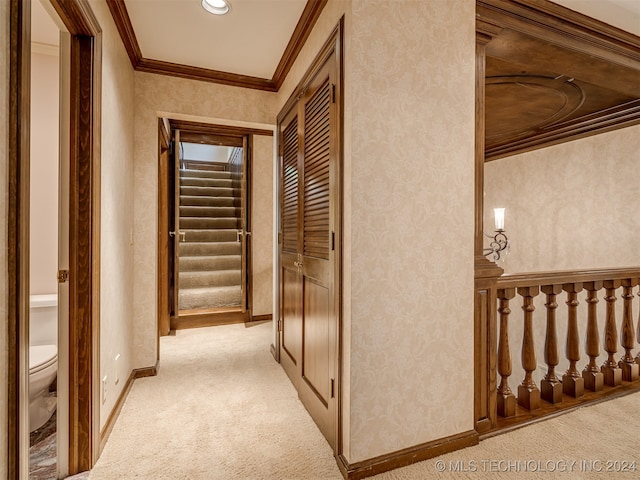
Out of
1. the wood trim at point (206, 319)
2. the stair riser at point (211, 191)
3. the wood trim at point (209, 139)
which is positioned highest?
the wood trim at point (209, 139)

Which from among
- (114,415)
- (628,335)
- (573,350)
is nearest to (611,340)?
(628,335)

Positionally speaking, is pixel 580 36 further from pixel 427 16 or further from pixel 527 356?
pixel 527 356

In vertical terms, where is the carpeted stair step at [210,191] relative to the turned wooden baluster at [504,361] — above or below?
above

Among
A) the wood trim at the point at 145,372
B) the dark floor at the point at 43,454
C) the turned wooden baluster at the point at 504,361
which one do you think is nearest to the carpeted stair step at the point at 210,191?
the wood trim at the point at 145,372

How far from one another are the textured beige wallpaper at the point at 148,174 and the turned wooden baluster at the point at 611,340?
322cm

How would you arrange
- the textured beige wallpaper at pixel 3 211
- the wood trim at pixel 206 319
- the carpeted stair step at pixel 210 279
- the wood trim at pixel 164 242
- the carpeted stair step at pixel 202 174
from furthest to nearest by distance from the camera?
1. the carpeted stair step at pixel 202 174
2. the carpeted stair step at pixel 210 279
3. the wood trim at pixel 206 319
4. the wood trim at pixel 164 242
5. the textured beige wallpaper at pixel 3 211

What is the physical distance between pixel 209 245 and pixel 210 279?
594 mm

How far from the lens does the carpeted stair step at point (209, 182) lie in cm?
627

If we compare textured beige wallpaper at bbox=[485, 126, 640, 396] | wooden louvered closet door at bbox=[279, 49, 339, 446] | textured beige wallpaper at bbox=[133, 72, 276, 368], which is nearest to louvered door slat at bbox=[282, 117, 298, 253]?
wooden louvered closet door at bbox=[279, 49, 339, 446]

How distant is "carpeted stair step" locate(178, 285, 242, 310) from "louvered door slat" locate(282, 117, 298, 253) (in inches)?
83.4

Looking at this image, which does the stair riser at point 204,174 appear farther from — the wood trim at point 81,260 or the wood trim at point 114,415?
the wood trim at point 81,260

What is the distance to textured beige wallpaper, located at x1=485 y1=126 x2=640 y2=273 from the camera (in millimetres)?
3557

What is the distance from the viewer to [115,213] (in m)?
1.97

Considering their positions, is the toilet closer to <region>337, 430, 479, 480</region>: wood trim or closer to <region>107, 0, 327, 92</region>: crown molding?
<region>337, 430, 479, 480</region>: wood trim
